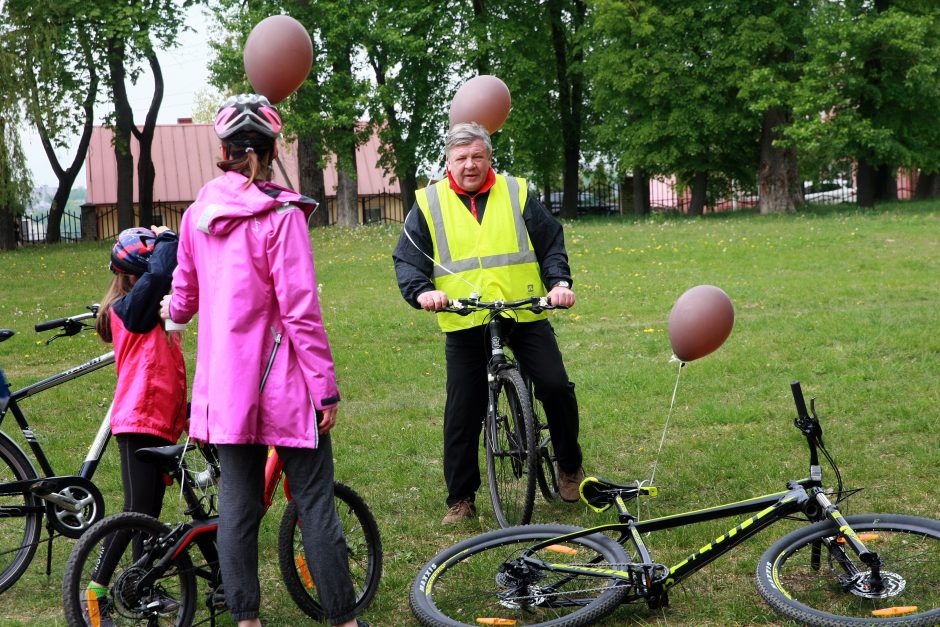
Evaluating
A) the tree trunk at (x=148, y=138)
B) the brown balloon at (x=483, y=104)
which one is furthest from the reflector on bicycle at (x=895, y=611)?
the tree trunk at (x=148, y=138)

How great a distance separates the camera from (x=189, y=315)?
13.5 feet

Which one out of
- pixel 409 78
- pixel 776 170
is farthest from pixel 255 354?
pixel 409 78

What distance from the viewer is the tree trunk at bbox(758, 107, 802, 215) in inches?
1284

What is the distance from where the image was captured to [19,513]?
4.96 meters

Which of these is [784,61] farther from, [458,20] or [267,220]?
[267,220]

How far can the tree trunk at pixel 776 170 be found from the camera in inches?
1284

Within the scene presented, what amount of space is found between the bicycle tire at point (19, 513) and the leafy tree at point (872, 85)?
27874mm

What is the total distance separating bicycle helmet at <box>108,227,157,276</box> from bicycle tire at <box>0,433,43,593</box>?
965mm

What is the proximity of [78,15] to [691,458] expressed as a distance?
2727 cm

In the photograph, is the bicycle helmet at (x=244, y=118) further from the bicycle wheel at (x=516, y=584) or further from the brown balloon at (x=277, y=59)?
the brown balloon at (x=277, y=59)

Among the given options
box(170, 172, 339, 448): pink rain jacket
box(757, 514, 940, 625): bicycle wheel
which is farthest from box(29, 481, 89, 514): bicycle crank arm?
box(757, 514, 940, 625): bicycle wheel

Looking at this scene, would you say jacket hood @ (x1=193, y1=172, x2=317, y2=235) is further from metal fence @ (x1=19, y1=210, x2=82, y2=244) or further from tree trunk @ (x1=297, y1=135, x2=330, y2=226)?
metal fence @ (x1=19, y1=210, x2=82, y2=244)

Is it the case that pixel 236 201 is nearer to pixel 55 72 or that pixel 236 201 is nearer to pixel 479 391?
pixel 479 391

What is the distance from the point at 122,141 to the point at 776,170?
19.0 metres
